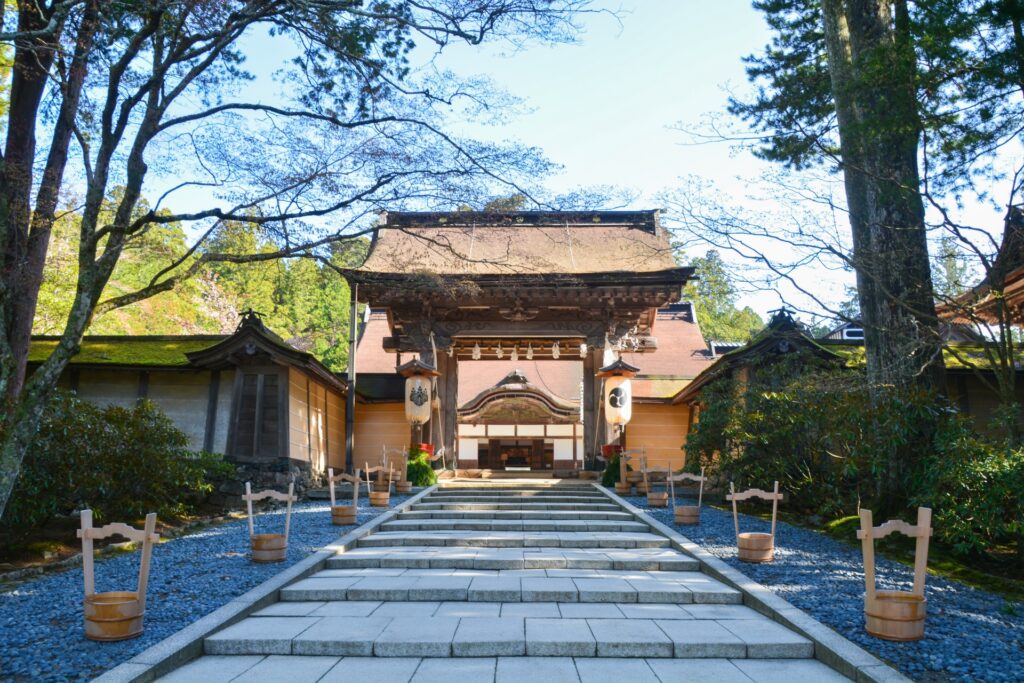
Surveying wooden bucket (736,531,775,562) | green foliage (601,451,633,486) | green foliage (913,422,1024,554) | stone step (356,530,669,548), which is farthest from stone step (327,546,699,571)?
green foliage (601,451,633,486)

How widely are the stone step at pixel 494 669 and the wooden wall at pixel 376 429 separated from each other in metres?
12.7

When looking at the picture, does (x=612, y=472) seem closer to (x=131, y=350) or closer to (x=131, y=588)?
(x=131, y=588)

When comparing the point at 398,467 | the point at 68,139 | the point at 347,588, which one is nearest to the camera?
the point at 347,588

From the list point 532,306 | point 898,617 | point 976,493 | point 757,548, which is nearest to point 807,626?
point 898,617

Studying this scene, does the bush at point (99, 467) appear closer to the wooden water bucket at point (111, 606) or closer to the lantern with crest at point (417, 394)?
the wooden water bucket at point (111, 606)

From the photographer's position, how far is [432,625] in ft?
16.3

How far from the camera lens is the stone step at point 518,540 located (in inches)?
321

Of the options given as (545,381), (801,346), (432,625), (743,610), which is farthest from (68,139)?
(545,381)

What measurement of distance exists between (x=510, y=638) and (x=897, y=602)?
247 centimetres

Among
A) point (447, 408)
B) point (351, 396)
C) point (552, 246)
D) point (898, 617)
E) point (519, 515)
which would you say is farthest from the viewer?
point (552, 246)

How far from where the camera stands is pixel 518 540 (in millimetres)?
8281

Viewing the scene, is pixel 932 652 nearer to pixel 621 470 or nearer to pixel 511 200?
pixel 511 200

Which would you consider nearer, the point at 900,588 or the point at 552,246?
the point at 900,588

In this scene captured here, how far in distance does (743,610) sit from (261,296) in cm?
2994
